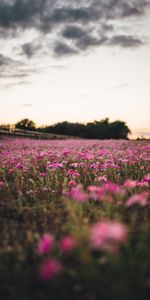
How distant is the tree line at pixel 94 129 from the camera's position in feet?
214

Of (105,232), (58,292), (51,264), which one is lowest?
(58,292)

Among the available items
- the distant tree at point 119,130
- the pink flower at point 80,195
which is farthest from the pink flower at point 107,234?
the distant tree at point 119,130

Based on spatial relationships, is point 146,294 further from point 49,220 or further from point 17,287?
point 49,220

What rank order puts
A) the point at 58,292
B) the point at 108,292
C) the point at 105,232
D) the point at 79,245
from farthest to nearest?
the point at 58,292 < the point at 108,292 < the point at 79,245 < the point at 105,232

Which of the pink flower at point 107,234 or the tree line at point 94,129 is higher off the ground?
the tree line at point 94,129

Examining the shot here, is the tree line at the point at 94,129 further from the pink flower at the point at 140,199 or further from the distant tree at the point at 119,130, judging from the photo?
the pink flower at the point at 140,199

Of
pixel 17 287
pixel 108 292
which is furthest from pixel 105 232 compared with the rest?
pixel 17 287

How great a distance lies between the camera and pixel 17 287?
2088 mm

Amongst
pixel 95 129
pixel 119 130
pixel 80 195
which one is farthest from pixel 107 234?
pixel 119 130

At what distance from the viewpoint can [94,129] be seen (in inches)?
2603

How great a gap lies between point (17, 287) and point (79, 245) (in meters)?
0.70

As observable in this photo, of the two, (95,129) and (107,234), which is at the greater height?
(95,129)

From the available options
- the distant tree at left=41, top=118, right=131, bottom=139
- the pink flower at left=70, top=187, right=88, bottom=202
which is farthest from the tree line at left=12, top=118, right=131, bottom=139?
the pink flower at left=70, top=187, right=88, bottom=202

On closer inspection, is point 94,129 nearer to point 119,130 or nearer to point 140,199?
point 119,130
